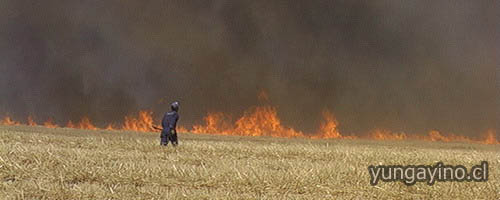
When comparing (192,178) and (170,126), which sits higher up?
(170,126)

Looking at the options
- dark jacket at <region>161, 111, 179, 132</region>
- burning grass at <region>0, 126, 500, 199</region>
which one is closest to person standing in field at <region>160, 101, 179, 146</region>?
dark jacket at <region>161, 111, 179, 132</region>

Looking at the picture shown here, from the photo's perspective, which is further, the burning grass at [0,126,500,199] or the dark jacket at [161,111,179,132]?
the dark jacket at [161,111,179,132]

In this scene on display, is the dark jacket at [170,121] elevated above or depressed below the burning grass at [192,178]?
above

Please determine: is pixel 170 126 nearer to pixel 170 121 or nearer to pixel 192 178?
pixel 170 121

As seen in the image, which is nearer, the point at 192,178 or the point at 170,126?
the point at 192,178

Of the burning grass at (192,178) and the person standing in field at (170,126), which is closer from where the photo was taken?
the burning grass at (192,178)

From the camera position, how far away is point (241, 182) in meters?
9.09

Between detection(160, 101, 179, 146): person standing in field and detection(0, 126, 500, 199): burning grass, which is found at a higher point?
detection(160, 101, 179, 146): person standing in field

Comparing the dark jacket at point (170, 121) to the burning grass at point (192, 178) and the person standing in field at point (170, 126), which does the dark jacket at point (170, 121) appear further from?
the burning grass at point (192, 178)

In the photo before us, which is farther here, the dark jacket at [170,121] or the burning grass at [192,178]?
the dark jacket at [170,121]

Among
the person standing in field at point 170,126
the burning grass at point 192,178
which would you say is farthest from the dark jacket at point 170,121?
the burning grass at point 192,178

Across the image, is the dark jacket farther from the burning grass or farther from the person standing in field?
the burning grass

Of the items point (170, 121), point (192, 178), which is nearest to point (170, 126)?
point (170, 121)

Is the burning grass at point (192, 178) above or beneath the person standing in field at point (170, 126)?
beneath
